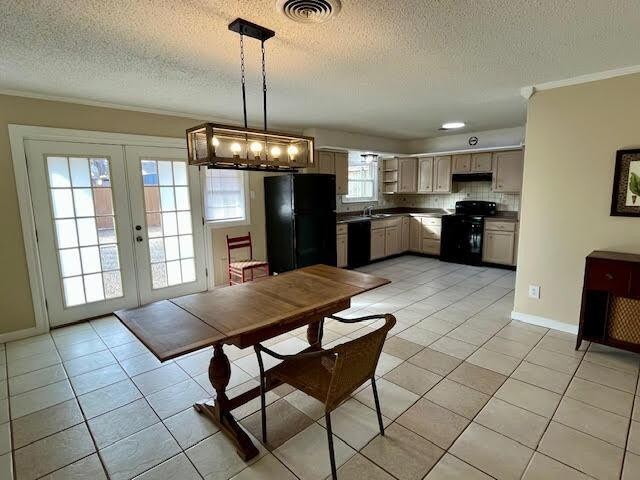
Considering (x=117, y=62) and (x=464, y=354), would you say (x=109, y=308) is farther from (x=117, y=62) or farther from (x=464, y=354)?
(x=464, y=354)

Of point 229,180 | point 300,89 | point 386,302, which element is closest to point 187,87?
point 300,89

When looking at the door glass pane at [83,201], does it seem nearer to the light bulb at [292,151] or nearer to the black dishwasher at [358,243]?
the light bulb at [292,151]

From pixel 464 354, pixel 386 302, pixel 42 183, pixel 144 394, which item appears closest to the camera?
pixel 144 394

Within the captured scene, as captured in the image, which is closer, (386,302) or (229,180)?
(386,302)

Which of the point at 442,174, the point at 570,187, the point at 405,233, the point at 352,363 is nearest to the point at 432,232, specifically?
the point at 405,233

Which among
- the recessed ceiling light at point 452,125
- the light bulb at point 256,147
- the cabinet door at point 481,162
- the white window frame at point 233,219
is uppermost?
the recessed ceiling light at point 452,125

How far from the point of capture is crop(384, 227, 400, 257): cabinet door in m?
6.42

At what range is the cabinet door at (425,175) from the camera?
6.55 m

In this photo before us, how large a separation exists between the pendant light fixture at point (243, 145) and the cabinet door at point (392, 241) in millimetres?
4291

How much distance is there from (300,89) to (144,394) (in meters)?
2.88

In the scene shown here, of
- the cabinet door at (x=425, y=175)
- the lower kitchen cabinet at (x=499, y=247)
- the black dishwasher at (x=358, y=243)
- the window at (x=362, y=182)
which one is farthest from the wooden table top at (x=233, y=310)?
the cabinet door at (x=425, y=175)

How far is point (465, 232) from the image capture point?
19.6 feet

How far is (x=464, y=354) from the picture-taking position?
289cm

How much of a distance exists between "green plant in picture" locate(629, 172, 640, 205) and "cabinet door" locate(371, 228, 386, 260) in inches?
146
